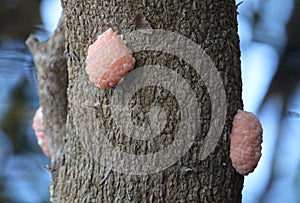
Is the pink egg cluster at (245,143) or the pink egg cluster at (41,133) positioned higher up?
the pink egg cluster at (245,143)

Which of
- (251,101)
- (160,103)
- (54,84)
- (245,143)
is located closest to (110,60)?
(160,103)

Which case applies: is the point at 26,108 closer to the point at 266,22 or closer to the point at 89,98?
the point at 266,22

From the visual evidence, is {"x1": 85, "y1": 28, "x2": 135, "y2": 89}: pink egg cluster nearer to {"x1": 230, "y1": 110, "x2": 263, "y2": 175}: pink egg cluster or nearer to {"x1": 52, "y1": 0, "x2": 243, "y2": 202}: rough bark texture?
{"x1": 52, "y1": 0, "x2": 243, "y2": 202}: rough bark texture

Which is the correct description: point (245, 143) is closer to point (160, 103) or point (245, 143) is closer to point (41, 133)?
point (160, 103)

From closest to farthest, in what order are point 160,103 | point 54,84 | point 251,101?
point 160,103, point 54,84, point 251,101

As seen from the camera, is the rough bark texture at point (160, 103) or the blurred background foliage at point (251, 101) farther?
the blurred background foliage at point (251, 101)

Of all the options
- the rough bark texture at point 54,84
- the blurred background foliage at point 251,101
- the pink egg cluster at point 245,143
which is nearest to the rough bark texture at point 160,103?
the pink egg cluster at point 245,143

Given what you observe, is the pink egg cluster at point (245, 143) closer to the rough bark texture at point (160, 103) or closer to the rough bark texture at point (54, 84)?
the rough bark texture at point (160, 103)
